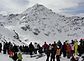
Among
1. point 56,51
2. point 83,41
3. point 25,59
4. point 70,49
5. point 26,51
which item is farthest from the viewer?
point 26,51

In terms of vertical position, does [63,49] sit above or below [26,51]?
above

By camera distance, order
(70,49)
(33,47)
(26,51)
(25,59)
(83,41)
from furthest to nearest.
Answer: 1. (26,51)
2. (33,47)
3. (25,59)
4. (83,41)
5. (70,49)

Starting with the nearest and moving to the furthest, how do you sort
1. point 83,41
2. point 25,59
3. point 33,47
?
point 83,41 < point 25,59 < point 33,47

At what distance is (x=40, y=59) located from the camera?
32.8 meters

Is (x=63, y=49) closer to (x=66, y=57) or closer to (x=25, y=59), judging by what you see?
(x=66, y=57)

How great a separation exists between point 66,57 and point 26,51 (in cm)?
1477

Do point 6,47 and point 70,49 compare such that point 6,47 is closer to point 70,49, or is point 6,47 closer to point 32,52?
point 32,52

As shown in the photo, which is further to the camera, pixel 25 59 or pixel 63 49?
pixel 25 59

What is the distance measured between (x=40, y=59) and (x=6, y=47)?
10.7 m

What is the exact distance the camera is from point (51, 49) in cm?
2809

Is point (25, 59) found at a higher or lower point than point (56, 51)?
lower

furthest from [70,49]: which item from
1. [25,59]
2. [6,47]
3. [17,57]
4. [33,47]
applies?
[6,47]

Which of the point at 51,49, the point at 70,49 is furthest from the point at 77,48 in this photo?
the point at 51,49

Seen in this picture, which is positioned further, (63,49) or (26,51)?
(26,51)
